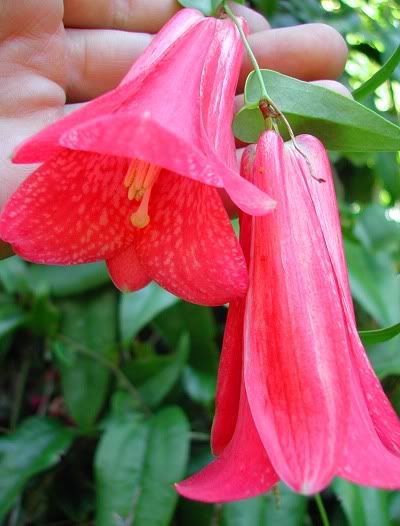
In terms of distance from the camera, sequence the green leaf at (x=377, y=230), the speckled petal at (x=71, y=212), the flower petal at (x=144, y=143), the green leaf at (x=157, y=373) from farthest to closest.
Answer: the green leaf at (x=377, y=230)
the green leaf at (x=157, y=373)
the speckled petal at (x=71, y=212)
the flower petal at (x=144, y=143)

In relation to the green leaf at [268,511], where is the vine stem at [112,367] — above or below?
below

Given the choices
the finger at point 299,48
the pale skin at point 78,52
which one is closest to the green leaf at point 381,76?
the pale skin at point 78,52

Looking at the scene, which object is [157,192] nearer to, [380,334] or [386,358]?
[380,334]

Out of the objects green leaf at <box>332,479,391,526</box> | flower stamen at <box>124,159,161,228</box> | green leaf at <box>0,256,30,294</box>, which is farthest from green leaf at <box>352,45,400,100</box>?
green leaf at <box>0,256,30,294</box>

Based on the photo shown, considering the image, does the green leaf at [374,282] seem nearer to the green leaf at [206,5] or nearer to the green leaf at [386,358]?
Answer: the green leaf at [386,358]

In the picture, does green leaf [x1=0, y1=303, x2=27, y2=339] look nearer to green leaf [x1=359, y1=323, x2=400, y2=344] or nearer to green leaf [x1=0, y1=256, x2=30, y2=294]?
green leaf [x1=0, y1=256, x2=30, y2=294]

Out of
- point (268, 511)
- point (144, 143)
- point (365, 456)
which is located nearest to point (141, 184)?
point (144, 143)
